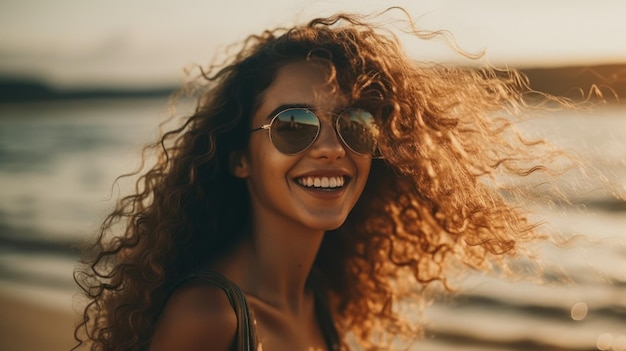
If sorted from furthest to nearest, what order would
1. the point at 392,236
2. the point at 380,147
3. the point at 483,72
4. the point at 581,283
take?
the point at 581,283, the point at 392,236, the point at 483,72, the point at 380,147

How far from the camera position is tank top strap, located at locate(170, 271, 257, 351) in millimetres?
2990

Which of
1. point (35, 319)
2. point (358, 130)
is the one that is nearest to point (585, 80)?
point (358, 130)

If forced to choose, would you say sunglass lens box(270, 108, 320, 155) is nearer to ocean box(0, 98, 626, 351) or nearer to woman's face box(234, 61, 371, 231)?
woman's face box(234, 61, 371, 231)

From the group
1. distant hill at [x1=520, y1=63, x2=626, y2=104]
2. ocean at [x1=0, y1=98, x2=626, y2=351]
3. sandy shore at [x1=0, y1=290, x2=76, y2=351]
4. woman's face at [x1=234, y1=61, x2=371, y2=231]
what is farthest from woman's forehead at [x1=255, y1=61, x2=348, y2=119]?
sandy shore at [x1=0, y1=290, x2=76, y2=351]

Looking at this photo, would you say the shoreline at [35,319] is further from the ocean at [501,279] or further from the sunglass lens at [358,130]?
the sunglass lens at [358,130]

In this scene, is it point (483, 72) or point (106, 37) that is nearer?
point (483, 72)

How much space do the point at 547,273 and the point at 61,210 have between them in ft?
18.9

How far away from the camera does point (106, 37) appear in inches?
735

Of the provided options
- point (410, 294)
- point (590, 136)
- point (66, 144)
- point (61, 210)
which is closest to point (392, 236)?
point (410, 294)

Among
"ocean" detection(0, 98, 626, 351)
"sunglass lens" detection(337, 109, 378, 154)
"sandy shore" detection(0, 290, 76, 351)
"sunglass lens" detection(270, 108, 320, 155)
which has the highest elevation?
"ocean" detection(0, 98, 626, 351)

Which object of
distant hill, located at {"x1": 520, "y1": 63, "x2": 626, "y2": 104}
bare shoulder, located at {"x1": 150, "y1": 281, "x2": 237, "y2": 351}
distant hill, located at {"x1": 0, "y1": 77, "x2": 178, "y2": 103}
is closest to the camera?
bare shoulder, located at {"x1": 150, "y1": 281, "x2": 237, "y2": 351}

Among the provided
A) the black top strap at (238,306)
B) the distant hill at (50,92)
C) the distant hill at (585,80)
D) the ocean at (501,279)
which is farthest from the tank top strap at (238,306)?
the distant hill at (50,92)

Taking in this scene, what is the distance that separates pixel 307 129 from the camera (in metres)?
3.25

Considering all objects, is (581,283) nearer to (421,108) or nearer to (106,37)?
(421,108)
